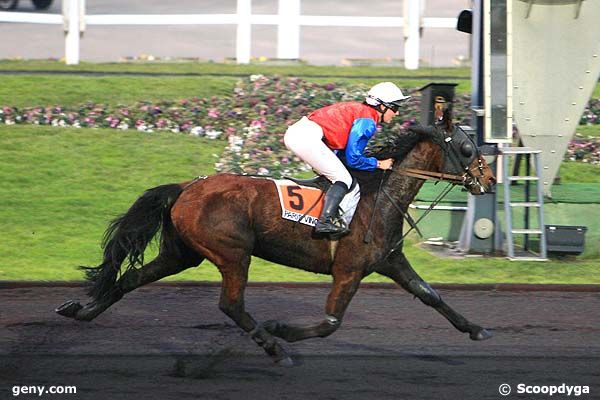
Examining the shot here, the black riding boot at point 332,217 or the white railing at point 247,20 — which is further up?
the white railing at point 247,20

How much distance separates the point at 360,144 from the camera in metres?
9.02

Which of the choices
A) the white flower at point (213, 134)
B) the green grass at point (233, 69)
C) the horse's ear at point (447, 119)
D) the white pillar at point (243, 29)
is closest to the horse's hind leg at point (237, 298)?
the horse's ear at point (447, 119)

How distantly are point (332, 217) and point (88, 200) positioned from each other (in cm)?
755

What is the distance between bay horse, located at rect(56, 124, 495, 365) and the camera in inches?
350

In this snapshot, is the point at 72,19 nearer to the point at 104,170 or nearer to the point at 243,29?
the point at 243,29

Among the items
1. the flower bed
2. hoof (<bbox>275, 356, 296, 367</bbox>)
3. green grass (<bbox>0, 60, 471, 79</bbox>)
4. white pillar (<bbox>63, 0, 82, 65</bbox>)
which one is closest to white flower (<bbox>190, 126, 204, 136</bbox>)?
the flower bed

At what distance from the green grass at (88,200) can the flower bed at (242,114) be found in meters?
0.33

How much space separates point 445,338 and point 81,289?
3.89m

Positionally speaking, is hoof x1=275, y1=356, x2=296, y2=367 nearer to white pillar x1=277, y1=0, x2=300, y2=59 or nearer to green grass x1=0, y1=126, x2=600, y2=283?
green grass x1=0, y1=126, x2=600, y2=283

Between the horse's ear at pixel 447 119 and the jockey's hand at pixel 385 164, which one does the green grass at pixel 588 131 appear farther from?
the jockey's hand at pixel 385 164

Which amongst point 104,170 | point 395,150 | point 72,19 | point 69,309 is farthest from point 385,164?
point 72,19

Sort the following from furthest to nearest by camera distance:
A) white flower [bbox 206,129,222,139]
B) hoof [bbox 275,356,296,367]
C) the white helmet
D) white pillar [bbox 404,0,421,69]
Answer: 1. white pillar [bbox 404,0,421,69]
2. white flower [bbox 206,129,222,139]
3. the white helmet
4. hoof [bbox 275,356,296,367]

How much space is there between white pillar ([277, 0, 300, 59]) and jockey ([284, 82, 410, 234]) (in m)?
12.6

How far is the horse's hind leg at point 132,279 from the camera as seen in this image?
9406mm
